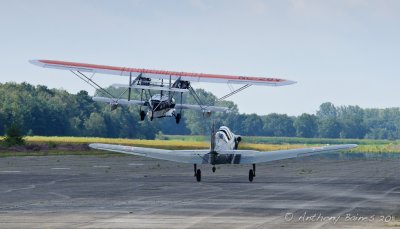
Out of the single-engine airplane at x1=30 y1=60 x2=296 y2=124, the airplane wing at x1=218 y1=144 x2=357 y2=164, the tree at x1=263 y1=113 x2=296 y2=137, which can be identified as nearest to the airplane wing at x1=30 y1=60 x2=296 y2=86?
the single-engine airplane at x1=30 y1=60 x2=296 y2=124

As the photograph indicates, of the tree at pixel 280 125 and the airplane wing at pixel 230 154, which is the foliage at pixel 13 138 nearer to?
the airplane wing at pixel 230 154

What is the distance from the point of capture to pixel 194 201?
109 feet

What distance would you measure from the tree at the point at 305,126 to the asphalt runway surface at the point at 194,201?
11156 cm

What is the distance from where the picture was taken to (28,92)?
17088cm

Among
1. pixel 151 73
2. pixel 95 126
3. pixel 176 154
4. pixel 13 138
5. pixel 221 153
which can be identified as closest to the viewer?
pixel 221 153

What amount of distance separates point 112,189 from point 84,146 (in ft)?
196

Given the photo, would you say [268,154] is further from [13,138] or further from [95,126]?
[95,126]

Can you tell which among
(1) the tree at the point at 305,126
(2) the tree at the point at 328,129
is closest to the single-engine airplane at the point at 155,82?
(1) the tree at the point at 305,126

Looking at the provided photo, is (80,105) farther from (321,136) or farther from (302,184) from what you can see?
(302,184)

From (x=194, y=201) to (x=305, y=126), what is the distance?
139198 mm

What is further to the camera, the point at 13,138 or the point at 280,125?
the point at 280,125

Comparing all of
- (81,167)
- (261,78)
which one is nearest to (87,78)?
(81,167)

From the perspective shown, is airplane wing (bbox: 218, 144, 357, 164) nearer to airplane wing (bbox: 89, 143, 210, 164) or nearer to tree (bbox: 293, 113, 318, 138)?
airplane wing (bbox: 89, 143, 210, 164)

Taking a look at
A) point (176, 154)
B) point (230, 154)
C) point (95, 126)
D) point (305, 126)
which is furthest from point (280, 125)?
point (230, 154)
